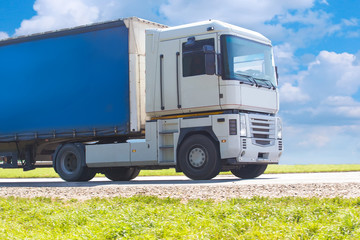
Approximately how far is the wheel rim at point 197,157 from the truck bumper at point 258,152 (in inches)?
37.6

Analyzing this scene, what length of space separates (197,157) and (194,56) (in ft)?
8.91

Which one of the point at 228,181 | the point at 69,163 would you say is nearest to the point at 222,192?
the point at 228,181

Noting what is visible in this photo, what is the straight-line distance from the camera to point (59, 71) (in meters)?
17.8

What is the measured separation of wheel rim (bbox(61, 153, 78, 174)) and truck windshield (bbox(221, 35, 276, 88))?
5.84 metres

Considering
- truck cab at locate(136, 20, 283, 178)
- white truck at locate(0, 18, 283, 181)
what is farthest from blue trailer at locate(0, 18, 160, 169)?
truck cab at locate(136, 20, 283, 178)

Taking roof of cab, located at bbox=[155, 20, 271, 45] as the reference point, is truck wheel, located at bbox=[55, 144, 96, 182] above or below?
below

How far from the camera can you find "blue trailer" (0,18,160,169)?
16547 millimetres

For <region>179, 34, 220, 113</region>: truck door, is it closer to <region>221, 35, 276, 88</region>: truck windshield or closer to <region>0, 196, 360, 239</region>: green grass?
<region>221, 35, 276, 88</region>: truck windshield

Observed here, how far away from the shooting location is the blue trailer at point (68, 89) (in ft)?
54.3

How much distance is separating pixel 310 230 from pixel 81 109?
12.4 meters

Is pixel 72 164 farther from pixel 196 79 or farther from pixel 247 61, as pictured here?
pixel 247 61

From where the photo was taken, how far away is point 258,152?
15438 mm

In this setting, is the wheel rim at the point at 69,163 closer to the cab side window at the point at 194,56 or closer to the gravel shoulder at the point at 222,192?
the cab side window at the point at 194,56

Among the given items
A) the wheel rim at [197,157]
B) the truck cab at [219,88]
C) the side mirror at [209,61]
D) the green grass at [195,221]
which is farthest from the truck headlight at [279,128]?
the green grass at [195,221]
